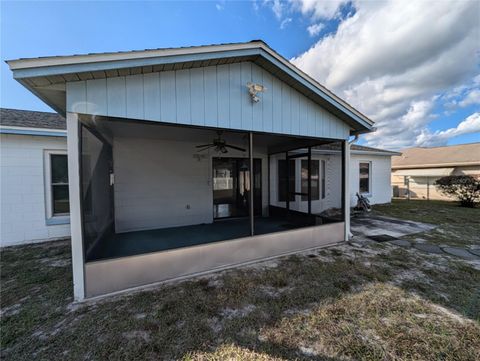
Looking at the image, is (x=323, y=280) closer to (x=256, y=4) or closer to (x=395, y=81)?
(x=256, y=4)

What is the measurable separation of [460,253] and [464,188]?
29.5 feet

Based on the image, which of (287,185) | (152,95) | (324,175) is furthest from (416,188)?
(152,95)

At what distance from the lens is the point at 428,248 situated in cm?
446

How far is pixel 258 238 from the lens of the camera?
3.95m

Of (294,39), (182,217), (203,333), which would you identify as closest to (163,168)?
(182,217)

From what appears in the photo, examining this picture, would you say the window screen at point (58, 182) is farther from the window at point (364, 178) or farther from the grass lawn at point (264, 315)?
the window at point (364, 178)

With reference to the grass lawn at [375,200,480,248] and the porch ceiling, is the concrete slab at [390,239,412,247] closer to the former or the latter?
the grass lawn at [375,200,480,248]

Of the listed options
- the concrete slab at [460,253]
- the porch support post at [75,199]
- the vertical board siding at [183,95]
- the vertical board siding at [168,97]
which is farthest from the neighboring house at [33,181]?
the concrete slab at [460,253]

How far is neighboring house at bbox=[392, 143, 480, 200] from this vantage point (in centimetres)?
1315

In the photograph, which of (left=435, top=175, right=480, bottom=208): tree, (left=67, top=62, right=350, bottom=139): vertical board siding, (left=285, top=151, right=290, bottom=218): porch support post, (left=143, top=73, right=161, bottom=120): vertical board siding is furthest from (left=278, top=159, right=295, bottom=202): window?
(left=435, top=175, right=480, bottom=208): tree

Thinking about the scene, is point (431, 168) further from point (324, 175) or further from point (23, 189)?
point (23, 189)

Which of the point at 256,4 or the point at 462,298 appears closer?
the point at 462,298

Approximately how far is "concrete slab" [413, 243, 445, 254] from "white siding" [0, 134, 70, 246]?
8974mm

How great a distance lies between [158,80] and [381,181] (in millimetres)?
11976
